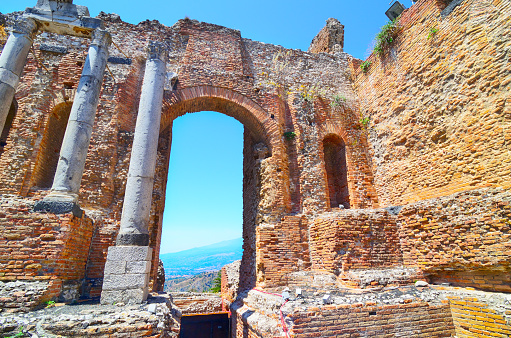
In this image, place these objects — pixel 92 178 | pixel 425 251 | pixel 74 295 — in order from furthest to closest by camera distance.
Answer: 1. pixel 92 178
2. pixel 425 251
3. pixel 74 295

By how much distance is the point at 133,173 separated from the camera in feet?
19.9

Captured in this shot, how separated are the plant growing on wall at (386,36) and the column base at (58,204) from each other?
9824mm

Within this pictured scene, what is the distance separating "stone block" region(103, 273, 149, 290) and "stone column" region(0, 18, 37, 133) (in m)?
4.23

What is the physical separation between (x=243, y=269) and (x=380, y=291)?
4.52 m

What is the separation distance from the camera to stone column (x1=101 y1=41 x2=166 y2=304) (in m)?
5.16

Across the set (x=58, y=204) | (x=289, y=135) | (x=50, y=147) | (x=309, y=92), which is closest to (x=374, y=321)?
(x=289, y=135)

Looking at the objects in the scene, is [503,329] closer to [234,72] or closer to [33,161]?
[234,72]

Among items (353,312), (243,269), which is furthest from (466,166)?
(243,269)

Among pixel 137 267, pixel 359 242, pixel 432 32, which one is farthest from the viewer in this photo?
pixel 432 32

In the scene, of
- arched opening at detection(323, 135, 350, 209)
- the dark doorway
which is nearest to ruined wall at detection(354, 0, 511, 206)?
arched opening at detection(323, 135, 350, 209)

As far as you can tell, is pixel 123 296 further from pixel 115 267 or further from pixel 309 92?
pixel 309 92

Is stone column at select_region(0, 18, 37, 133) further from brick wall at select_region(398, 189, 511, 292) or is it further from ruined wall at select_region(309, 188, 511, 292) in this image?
brick wall at select_region(398, 189, 511, 292)

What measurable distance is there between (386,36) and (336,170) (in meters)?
4.61

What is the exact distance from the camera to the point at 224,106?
928cm
